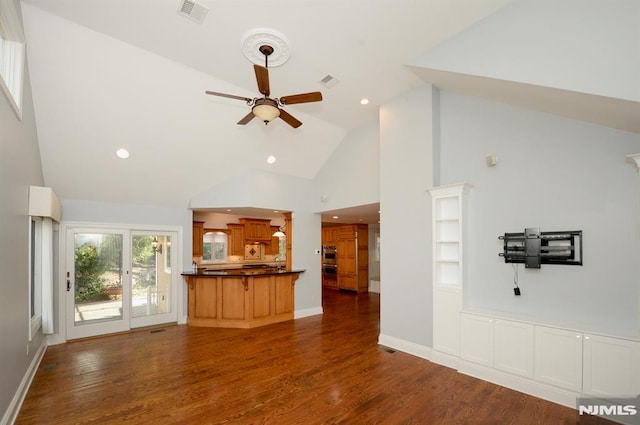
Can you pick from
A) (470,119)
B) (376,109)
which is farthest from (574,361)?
(376,109)

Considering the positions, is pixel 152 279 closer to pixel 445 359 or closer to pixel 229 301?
pixel 229 301

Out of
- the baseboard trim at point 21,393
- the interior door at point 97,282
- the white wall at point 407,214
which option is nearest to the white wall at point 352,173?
the white wall at point 407,214

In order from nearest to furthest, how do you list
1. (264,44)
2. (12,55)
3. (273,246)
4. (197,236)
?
1. (12,55)
2. (264,44)
3. (197,236)
4. (273,246)

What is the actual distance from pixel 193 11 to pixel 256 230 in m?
7.11

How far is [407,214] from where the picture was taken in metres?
4.60

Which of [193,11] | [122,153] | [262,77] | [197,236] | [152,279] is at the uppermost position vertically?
[193,11]

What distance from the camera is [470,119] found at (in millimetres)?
4129

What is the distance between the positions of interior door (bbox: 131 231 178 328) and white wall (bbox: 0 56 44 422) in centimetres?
204

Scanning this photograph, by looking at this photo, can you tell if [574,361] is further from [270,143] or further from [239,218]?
[239,218]

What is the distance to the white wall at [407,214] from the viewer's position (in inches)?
171

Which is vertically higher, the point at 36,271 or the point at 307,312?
the point at 36,271

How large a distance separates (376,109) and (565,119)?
108 inches

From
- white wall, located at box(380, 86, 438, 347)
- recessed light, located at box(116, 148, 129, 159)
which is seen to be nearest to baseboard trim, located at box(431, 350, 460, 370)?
white wall, located at box(380, 86, 438, 347)

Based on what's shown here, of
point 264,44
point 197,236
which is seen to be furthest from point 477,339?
point 197,236
